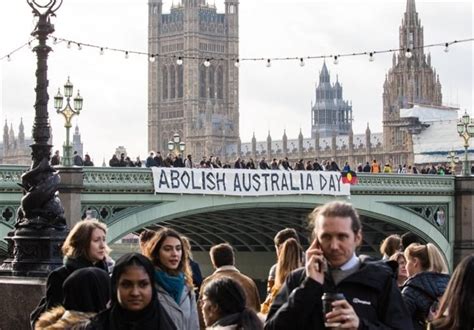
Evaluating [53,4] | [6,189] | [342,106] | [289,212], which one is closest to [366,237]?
[289,212]

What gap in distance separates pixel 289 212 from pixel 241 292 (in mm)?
37826

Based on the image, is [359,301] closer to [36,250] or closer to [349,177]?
[36,250]

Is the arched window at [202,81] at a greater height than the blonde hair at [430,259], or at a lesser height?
greater

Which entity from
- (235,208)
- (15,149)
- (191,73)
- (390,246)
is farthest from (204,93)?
(390,246)

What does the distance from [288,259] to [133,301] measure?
7.83ft

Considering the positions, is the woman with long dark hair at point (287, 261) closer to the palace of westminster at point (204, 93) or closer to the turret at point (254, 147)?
the palace of westminster at point (204, 93)

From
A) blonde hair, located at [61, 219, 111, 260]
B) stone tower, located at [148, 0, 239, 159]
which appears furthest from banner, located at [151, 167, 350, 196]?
stone tower, located at [148, 0, 239, 159]

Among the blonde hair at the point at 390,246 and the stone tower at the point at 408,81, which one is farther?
the stone tower at the point at 408,81

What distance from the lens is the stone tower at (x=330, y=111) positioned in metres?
176

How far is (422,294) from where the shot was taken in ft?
25.5

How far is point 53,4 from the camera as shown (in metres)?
13.7

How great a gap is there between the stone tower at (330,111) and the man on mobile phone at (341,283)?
169 metres

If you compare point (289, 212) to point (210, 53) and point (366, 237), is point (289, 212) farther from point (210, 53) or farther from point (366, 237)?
point (210, 53)

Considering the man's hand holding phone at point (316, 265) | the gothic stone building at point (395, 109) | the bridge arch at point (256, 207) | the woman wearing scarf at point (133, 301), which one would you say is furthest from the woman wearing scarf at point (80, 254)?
the gothic stone building at point (395, 109)
